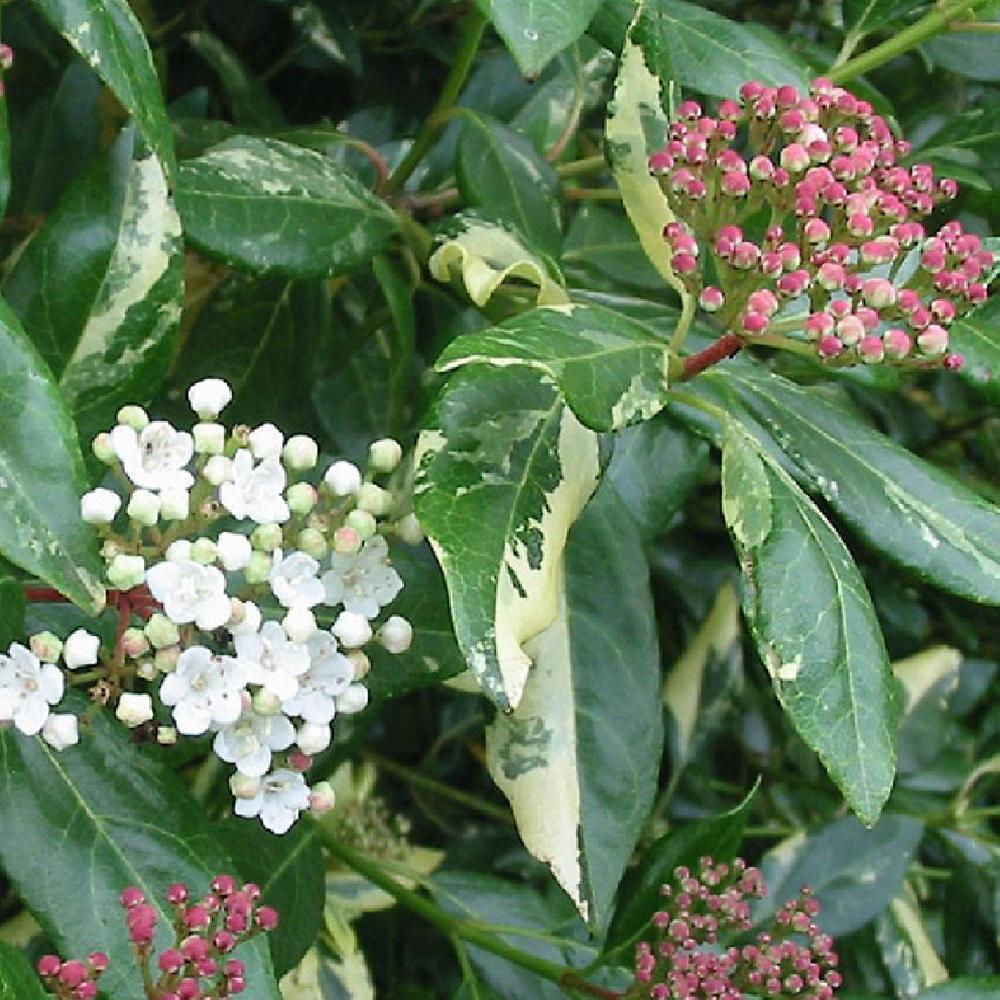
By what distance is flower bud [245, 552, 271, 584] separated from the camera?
1037mm

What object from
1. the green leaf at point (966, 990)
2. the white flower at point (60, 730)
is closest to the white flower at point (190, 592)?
the white flower at point (60, 730)

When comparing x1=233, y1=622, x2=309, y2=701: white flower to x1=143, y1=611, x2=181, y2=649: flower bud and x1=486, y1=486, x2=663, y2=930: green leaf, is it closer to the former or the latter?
x1=143, y1=611, x2=181, y2=649: flower bud

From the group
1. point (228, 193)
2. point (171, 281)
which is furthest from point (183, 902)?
point (228, 193)

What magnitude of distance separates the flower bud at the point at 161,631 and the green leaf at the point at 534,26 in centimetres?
44

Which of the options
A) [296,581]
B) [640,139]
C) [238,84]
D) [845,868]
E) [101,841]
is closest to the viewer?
[296,581]

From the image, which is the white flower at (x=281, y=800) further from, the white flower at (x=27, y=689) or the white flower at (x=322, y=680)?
the white flower at (x=27, y=689)

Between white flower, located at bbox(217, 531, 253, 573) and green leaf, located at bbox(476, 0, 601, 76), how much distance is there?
38 centimetres

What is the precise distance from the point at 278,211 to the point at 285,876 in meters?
0.64

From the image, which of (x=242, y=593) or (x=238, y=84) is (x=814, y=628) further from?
(x=238, y=84)

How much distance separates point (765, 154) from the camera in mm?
1172

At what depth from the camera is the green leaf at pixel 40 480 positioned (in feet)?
3.13

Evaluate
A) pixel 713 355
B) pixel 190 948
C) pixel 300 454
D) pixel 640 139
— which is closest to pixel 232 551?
pixel 300 454

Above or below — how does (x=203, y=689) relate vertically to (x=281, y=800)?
above

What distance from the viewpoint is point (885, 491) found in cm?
123
